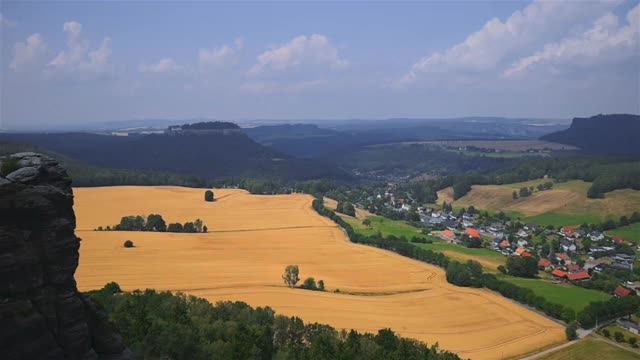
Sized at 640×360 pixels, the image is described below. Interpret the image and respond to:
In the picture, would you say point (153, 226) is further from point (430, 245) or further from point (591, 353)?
point (591, 353)

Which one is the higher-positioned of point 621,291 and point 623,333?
point 623,333

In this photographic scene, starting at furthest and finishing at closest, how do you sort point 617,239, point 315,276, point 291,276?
point 617,239 → point 315,276 → point 291,276

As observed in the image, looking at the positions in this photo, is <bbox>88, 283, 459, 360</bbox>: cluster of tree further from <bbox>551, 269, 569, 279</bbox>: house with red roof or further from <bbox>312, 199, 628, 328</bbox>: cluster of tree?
<bbox>551, 269, 569, 279</bbox>: house with red roof

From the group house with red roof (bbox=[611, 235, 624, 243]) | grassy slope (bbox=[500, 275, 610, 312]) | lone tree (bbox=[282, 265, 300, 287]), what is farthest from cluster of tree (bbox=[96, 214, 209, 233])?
house with red roof (bbox=[611, 235, 624, 243])

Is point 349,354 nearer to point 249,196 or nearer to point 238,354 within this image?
point 238,354

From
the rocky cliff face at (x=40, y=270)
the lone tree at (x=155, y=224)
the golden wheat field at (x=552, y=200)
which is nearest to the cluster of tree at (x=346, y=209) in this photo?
the lone tree at (x=155, y=224)

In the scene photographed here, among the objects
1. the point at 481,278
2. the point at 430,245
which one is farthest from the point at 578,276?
the point at 430,245

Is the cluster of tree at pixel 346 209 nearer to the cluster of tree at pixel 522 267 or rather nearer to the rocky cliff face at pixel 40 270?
the cluster of tree at pixel 522 267
